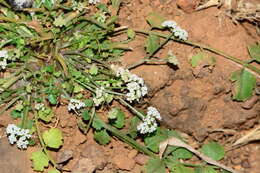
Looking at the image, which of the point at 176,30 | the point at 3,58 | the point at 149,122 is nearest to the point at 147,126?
the point at 149,122

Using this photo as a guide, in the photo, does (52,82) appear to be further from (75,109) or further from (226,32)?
(226,32)

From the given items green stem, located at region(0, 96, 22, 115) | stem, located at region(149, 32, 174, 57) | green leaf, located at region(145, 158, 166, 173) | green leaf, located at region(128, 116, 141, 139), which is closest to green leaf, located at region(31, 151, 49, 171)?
green stem, located at region(0, 96, 22, 115)

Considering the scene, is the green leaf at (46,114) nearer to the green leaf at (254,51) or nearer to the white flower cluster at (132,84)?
the white flower cluster at (132,84)

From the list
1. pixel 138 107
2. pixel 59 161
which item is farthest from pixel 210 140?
pixel 59 161

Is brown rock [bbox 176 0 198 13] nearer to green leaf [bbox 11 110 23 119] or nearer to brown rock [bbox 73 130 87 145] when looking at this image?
brown rock [bbox 73 130 87 145]

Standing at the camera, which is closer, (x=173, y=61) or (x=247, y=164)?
(x=173, y=61)

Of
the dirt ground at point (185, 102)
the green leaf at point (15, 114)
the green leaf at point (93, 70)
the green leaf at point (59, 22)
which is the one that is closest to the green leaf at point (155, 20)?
the dirt ground at point (185, 102)
